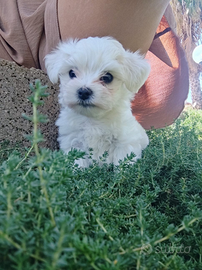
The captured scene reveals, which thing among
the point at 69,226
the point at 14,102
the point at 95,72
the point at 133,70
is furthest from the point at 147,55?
the point at 69,226

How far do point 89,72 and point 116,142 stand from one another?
694 mm

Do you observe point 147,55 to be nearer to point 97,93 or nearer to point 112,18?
point 112,18

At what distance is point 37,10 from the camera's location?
2418mm

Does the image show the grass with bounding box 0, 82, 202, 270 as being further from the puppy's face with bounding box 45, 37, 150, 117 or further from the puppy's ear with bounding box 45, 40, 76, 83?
the puppy's ear with bounding box 45, 40, 76, 83

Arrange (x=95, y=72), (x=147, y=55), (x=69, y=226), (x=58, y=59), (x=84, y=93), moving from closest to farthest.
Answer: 1. (x=69, y=226)
2. (x=84, y=93)
3. (x=95, y=72)
4. (x=58, y=59)
5. (x=147, y=55)

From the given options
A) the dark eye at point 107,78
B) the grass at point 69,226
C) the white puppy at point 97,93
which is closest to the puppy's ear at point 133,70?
the white puppy at point 97,93

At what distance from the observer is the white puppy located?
2.13m

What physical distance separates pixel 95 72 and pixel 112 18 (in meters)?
0.47

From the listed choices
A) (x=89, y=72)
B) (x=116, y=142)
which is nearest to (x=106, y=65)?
(x=89, y=72)

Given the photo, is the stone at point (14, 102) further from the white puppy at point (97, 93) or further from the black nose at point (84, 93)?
the black nose at point (84, 93)

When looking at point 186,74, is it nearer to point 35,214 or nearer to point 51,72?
point 51,72

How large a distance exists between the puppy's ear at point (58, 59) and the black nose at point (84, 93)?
40 cm

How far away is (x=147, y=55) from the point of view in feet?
11.3

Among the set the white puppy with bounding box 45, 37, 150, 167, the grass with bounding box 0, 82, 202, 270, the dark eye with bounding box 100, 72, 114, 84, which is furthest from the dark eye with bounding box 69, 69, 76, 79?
the grass with bounding box 0, 82, 202, 270
